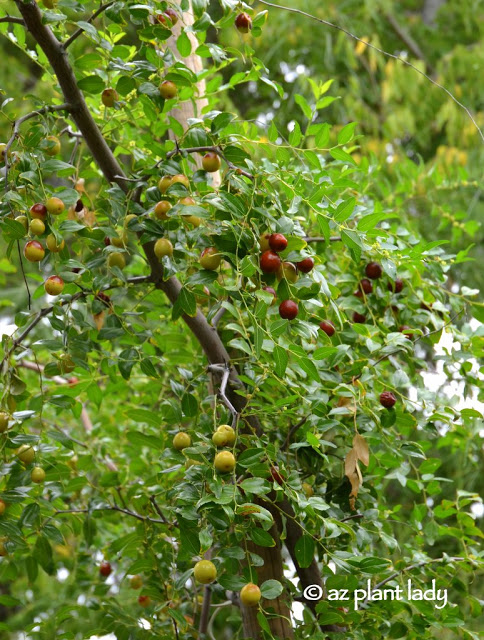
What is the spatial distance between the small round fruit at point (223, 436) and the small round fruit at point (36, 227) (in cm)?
27

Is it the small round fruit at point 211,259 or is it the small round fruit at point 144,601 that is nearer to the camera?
the small round fruit at point 211,259

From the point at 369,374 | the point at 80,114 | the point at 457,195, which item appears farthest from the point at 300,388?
the point at 457,195

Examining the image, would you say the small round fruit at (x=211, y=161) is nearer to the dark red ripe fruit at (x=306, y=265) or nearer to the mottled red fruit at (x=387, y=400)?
the dark red ripe fruit at (x=306, y=265)

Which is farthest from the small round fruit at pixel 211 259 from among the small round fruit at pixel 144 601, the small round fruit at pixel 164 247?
the small round fruit at pixel 144 601

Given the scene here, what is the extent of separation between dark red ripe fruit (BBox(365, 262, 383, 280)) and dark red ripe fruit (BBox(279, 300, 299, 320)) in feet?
0.94

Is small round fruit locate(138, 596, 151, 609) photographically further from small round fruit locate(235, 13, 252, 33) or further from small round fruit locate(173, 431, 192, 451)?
small round fruit locate(235, 13, 252, 33)

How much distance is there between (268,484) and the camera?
2.62ft

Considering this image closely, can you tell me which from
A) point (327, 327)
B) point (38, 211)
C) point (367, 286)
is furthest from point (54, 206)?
point (367, 286)

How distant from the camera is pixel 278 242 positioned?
30.7 inches

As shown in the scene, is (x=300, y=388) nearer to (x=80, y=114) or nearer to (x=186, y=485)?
(x=186, y=485)

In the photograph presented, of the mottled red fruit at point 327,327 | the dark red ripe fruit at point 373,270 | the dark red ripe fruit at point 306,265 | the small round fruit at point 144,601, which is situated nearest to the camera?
the dark red ripe fruit at point 306,265

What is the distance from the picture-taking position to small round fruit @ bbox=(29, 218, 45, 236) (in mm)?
789

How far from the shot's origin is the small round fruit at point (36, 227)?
79cm

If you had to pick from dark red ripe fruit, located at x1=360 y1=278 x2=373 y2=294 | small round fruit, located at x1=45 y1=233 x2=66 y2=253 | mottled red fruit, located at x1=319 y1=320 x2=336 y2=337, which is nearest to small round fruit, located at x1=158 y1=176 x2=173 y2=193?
small round fruit, located at x1=45 y1=233 x2=66 y2=253
